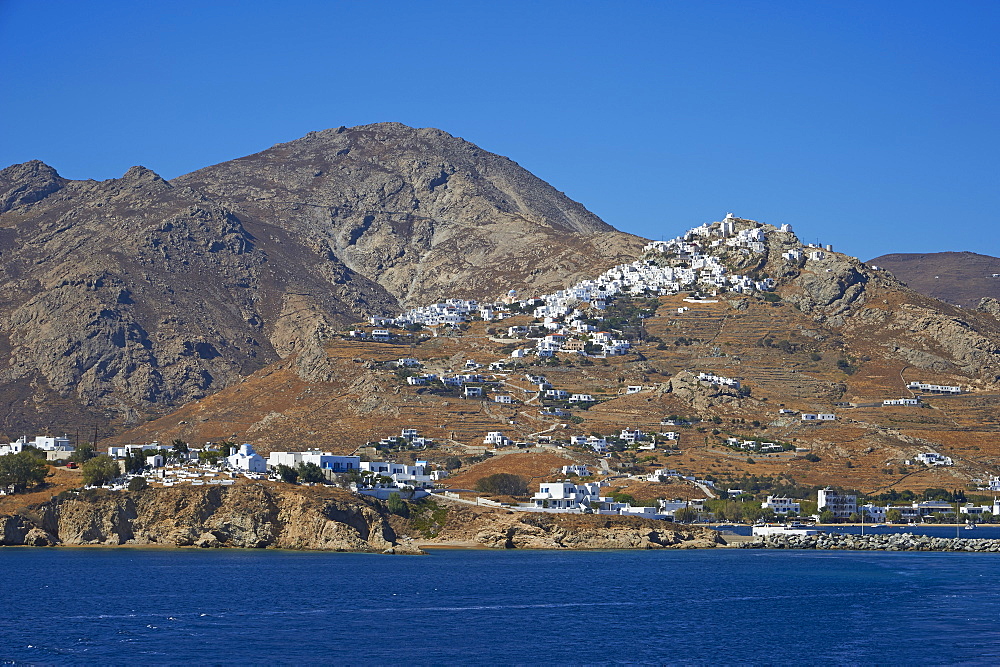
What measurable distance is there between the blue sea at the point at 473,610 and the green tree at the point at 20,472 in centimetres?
678

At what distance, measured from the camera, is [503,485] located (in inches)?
4626

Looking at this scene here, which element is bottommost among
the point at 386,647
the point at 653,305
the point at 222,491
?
the point at 386,647

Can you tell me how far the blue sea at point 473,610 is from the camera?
50312 mm

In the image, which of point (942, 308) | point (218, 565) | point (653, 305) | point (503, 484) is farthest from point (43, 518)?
point (942, 308)

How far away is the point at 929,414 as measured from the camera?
144 m

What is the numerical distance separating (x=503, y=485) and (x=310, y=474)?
70.6ft

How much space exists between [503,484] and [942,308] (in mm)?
87365

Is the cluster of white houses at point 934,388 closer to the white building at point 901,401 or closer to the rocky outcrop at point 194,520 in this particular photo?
the white building at point 901,401

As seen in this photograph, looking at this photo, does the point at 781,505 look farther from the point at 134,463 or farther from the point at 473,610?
the point at 473,610

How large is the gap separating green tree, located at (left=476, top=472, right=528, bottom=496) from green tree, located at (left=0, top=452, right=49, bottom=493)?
126 feet

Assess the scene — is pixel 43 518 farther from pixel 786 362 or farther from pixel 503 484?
pixel 786 362

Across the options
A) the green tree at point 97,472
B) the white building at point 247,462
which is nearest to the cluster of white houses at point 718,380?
the white building at point 247,462

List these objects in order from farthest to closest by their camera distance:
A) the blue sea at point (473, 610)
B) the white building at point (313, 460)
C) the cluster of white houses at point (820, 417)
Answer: the cluster of white houses at point (820, 417) < the white building at point (313, 460) < the blue sea at point (473, 610)

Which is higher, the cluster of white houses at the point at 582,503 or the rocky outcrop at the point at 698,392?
the rocky outcrop at the point at 698,392
